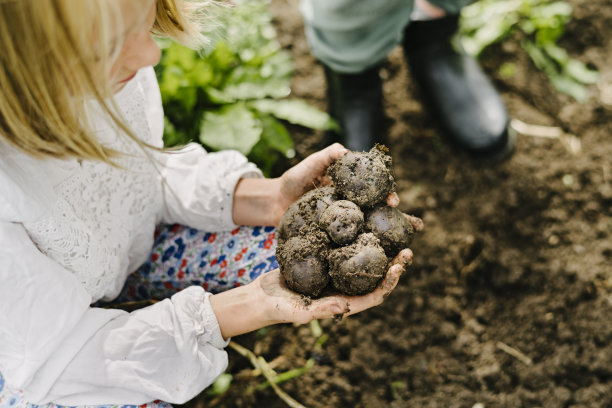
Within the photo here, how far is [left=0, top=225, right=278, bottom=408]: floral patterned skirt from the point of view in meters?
2.06

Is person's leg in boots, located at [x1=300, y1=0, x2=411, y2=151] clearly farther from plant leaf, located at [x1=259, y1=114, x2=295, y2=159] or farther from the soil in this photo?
plant leaf, located at [x1=259, y1=114, x2=295, y2=159]

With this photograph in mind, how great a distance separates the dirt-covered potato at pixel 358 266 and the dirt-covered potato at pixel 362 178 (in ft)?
0.45

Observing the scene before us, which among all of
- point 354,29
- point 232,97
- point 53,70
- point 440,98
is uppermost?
point 53,70

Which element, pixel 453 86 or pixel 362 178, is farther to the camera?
pixel 453 86

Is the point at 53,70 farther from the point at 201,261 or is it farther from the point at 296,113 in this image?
the point at 296,113

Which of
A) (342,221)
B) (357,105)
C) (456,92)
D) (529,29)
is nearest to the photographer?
(342,221)

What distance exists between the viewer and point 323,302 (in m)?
1.69

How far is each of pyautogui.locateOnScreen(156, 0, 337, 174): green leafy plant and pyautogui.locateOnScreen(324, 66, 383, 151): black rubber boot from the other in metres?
0.19

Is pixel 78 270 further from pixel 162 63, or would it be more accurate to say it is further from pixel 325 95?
pixel 325 95

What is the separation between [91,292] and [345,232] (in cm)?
89

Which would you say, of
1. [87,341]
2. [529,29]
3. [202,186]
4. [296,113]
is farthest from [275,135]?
[529,29]

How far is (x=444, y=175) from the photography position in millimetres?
3010

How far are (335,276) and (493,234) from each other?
4.39 feet

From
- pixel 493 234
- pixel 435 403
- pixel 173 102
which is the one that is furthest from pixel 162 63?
pixel 435 403
